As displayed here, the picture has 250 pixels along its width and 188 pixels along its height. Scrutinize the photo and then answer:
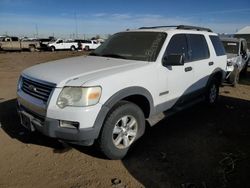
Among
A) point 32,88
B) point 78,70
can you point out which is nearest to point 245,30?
point 78,70

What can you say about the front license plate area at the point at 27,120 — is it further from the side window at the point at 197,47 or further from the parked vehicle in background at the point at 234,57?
the parked vehicle in background at the point at 234,57

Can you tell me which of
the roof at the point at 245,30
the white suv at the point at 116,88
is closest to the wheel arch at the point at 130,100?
the white suv at the point at 116,88

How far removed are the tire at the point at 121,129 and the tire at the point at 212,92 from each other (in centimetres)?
259

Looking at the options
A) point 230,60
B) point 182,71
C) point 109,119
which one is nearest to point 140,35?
point 182,71

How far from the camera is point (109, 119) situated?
142 inches

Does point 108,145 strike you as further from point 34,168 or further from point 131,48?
point 131,48

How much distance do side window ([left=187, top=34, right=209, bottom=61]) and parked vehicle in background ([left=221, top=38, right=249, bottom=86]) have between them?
3.75 metres

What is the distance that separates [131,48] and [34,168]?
249 cm

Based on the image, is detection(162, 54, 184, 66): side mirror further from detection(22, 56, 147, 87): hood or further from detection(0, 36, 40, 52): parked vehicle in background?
detection(0, 36, 40, 52): parked vehicle in background

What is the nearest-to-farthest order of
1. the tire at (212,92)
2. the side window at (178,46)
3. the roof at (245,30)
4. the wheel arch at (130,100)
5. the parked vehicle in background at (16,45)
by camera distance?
the wheel arch at (130,100) < the side window at (178,46) < the tire at (212,92) < the parked vehicle in background at (16,45) < the roof at (245,30)

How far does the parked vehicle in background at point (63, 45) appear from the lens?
34.2m

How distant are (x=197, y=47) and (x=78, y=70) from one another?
2.72 metres

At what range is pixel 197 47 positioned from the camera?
5.45 m

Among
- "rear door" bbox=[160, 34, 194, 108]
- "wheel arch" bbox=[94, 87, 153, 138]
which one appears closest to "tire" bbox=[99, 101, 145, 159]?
"wheel arch" bbox=[94, 87, 153, 138]
